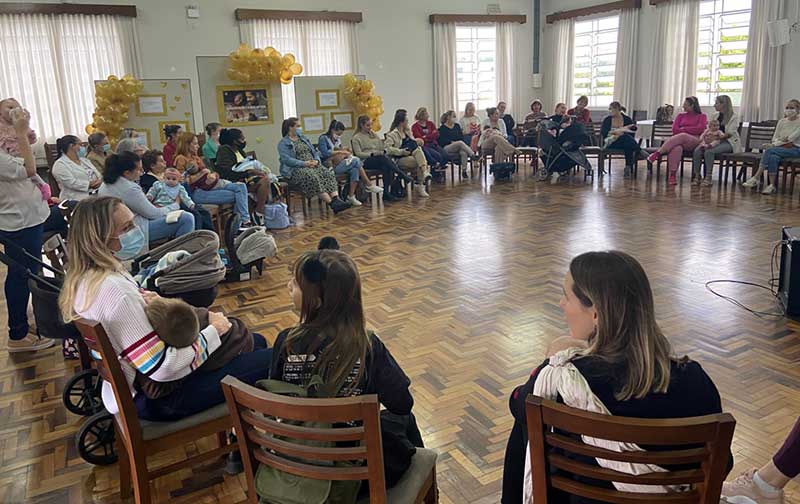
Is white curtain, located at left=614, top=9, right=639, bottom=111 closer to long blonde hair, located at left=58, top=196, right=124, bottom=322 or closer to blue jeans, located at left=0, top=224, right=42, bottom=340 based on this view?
blue jeans, located at left=0, top=224, right=42, bottom=340

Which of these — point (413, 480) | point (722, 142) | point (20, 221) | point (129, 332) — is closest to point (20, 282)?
point (20, 221)

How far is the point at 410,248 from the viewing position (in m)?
5.79

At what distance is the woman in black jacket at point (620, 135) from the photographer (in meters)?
9.50

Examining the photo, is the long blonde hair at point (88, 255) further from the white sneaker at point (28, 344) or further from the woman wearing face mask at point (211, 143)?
the woman wearing face mask at point (211, 143)

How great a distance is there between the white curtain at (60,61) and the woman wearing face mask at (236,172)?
164 inches

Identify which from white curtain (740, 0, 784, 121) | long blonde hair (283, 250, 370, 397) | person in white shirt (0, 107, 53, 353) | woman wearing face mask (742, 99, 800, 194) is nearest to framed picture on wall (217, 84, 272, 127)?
person in white shirt (0, 107, 53, 353)

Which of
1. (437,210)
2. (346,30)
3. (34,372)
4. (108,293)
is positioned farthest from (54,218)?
(346,30)

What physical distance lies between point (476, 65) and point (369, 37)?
263 cm

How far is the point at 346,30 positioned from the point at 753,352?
997 centimetres

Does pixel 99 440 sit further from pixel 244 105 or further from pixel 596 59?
pixel 596 59

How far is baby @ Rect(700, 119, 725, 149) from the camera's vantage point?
8469 mm

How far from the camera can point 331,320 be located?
5.51ft

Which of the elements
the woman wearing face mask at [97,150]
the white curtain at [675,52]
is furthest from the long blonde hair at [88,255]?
the white curtain at [675,52]

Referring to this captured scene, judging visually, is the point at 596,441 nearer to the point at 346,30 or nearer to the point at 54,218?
the point at 54,218
